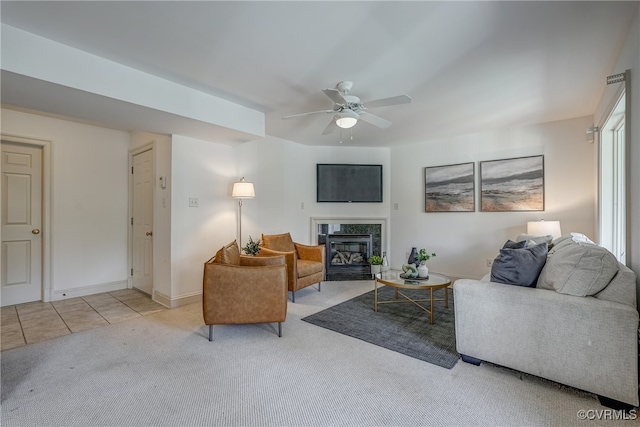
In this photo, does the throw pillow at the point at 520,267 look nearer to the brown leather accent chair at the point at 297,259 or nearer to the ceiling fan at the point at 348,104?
the ceiling fan at the point at 348,104

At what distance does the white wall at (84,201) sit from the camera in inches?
149

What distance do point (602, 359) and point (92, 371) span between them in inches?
133

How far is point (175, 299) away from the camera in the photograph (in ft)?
11.8

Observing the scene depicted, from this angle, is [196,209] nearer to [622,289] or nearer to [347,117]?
[347,117]

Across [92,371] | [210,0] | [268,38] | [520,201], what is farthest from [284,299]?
[520,201]

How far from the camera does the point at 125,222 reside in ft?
14.6

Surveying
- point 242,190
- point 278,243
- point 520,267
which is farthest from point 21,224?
point 520,267

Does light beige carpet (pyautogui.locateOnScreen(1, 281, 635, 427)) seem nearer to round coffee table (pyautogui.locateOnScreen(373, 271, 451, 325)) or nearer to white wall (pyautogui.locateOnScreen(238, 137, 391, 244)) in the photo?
round coffee table (pyautogui.locateOnScreen(373, 271, 451, 325))

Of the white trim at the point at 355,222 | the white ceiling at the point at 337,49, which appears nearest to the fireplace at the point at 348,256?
the white trim at the point at 355,222

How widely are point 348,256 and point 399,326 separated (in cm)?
243

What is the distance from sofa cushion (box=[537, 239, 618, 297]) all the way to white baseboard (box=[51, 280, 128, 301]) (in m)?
5.16

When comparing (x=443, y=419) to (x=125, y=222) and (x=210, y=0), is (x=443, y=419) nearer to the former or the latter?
(x=210, y=0)

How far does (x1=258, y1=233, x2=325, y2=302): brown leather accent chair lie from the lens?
12.1ft

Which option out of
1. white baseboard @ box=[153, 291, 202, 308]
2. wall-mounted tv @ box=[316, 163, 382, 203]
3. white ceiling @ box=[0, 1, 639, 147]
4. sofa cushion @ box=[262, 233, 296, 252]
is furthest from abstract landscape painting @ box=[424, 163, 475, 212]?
white baseboard @ box=[153, 291, 202, 308]
